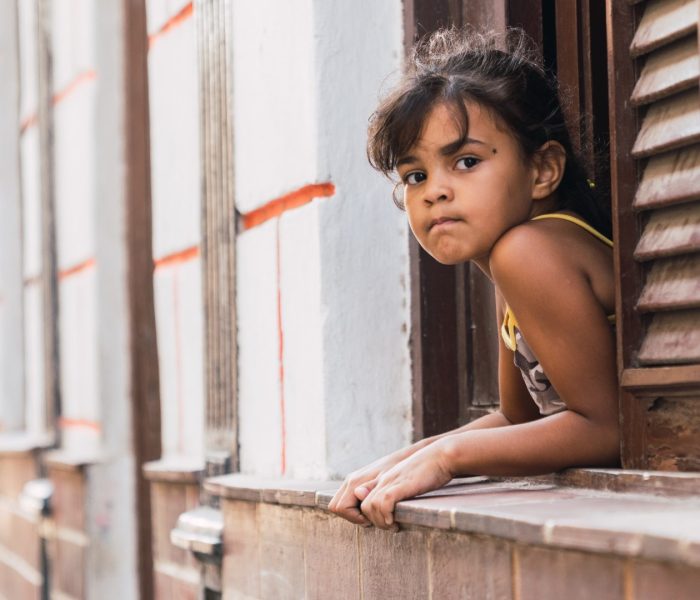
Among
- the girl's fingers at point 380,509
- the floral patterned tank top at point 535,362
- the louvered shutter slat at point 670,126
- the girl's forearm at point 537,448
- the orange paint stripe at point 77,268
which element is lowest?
the girl's fingers at point 380,509

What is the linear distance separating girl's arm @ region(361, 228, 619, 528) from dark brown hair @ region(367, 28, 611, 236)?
29 centimetres

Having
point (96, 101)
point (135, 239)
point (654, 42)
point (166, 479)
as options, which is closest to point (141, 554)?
point (166, 479)

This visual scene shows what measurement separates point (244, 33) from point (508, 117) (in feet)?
3.59

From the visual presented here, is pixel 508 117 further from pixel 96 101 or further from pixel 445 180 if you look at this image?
pixel 96 101

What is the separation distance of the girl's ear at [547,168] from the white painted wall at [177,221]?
1446mm

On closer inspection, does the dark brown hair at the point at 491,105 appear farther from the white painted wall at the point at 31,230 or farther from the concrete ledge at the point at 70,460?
the white painted wall at the point at 31,230

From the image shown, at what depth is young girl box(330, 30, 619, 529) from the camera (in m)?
1.95

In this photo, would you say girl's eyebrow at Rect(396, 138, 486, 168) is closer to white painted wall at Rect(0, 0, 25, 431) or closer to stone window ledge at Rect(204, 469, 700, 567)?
stone window ledge at Rect(204, 469, 700, 567)

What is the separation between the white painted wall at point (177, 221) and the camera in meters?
3.69

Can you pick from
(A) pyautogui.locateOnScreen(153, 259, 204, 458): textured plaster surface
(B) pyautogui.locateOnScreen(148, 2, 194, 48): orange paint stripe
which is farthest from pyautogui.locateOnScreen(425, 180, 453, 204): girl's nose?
(B) pyautogui.locateOnScreen(148, 2, 194, 48): orange paint stripe

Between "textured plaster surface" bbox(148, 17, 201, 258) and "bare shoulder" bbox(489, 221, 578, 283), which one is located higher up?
"textured plaster surface" bbox(148, 17, 201, 258)

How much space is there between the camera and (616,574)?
1.38 meters

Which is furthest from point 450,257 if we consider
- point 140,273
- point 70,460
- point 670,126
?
point 70,460

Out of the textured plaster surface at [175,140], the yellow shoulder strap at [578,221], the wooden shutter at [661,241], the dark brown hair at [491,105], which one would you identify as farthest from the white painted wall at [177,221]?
the wooden shutter at [661,241]
